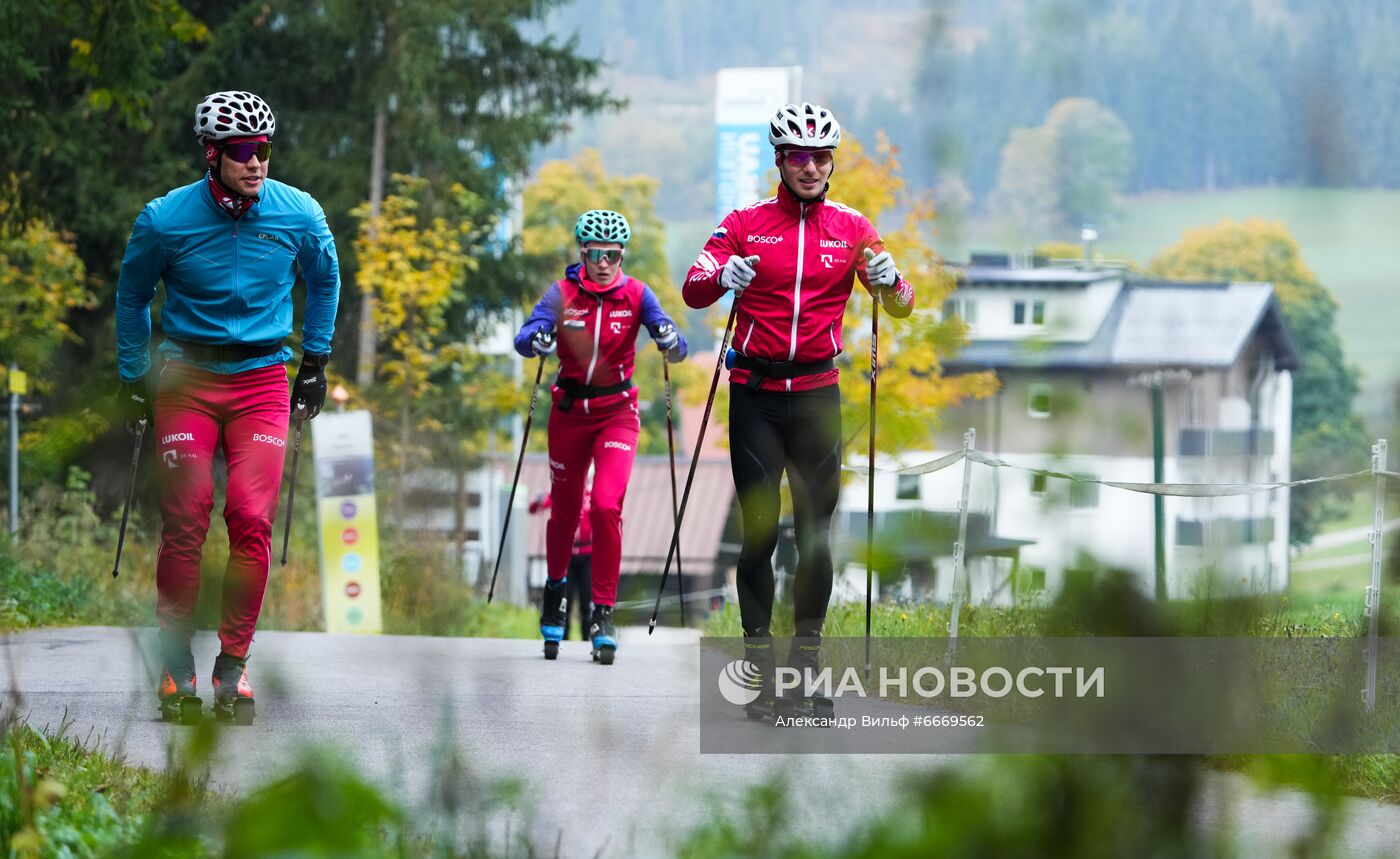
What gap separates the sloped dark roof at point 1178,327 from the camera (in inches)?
43.3

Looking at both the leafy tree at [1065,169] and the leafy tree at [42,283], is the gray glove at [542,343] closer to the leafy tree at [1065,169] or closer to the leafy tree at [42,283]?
the leafy tree at [1065,169]

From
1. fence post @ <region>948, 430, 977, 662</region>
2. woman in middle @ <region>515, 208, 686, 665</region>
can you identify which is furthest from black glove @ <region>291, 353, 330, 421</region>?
fence post @ <region>948, 430, 977, 662</region>

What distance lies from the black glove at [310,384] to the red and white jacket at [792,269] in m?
1.54

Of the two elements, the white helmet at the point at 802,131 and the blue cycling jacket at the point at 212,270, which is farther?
the blue cycling jacket at the point at 212,270

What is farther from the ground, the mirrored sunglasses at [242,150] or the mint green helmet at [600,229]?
the mint green helmet at [600,229]

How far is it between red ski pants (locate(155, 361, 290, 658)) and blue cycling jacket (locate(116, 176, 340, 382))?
9cm

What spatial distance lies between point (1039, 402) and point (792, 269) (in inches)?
195

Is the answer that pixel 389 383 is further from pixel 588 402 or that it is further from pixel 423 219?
pixel 588 402

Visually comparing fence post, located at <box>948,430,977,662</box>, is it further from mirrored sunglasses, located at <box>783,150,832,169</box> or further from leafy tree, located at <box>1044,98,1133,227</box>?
mirrored sunglasses, located at <box>783,150,832,169</box>

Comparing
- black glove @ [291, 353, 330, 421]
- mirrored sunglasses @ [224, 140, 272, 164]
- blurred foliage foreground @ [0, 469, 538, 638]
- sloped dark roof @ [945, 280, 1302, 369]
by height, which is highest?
mirrored sunglasses @ [224, 140, 272, 164]

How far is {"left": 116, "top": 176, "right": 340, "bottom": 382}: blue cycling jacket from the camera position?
5.99 metres

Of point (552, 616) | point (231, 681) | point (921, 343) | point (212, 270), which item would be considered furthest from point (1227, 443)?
point (552, 616)
